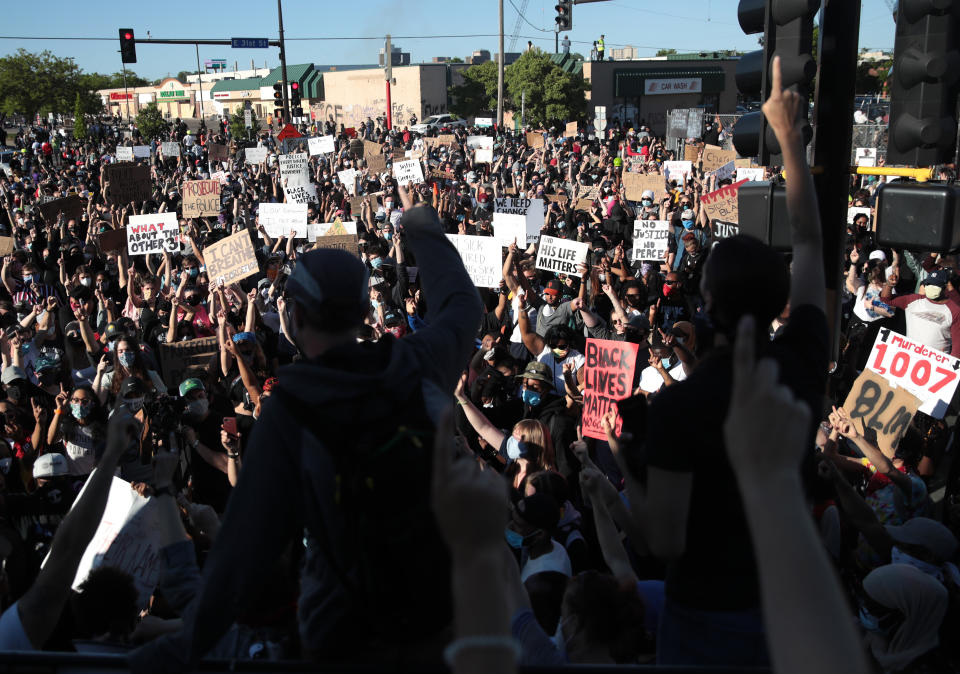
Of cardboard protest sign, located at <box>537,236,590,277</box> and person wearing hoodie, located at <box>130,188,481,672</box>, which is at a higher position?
Answer: person wearing hoodie, located at <box>130,188,481,672</box>

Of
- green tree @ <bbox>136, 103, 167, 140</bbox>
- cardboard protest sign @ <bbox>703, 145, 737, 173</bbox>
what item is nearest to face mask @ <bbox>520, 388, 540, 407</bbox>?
cardboard protest sign @ <bbox>703, 145, 737, 173</bbox>

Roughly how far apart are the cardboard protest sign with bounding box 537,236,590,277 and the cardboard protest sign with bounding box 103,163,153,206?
980 cm

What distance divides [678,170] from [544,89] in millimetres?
33945

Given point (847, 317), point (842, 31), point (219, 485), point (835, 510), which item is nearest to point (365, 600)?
point (835, 510)

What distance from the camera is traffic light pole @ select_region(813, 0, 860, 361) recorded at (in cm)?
412

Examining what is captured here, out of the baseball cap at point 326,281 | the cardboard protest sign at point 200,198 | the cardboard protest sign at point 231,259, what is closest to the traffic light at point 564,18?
the cardboard protest sign at point 200,198

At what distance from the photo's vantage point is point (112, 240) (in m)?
11.5

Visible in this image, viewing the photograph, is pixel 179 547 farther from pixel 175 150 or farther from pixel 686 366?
pixel 175 150

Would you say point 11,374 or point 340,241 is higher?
point 340,241

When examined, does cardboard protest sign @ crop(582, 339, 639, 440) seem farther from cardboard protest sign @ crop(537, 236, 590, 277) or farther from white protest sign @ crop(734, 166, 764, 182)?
white protest sign @ crop(734, 166, 764, 182)

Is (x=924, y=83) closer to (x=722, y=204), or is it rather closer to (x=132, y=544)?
(x=132, y=544)

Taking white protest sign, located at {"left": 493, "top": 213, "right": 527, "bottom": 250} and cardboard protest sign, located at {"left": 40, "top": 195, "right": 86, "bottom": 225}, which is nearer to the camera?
white protest sign, located at {"left": 493, "top": 213, "right": 527, "bottom": 250}

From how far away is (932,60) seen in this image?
4047 millimetres

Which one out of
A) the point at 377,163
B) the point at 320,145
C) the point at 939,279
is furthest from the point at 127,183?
the point at 939,279
